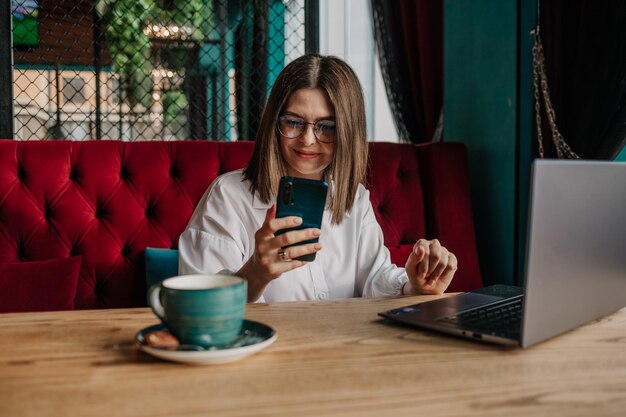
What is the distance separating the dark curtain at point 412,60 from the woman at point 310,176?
105cm

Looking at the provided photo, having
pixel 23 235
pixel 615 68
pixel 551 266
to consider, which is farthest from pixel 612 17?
pixel 23 235

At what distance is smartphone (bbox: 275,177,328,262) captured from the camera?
981mm

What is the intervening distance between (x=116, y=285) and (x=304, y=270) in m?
0.63

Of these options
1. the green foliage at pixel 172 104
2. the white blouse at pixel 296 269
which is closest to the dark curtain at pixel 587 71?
the white blouse at pixel 296 269

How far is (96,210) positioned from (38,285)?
288 millimetres

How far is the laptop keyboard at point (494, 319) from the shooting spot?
2.66ft

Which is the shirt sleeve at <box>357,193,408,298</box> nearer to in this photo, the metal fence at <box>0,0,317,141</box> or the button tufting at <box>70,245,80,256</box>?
the button tufting at <box>70,245,80,256</box>

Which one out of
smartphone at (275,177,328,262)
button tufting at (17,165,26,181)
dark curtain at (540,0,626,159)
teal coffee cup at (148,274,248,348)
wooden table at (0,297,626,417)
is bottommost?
wooden table at (0,297,626,417)

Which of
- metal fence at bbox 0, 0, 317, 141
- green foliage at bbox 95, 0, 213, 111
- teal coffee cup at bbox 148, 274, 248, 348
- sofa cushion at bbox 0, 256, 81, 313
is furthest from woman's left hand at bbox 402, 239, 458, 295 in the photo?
green foliage at bbox 95, 0, 213, 111

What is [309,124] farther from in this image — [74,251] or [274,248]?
[74,251]

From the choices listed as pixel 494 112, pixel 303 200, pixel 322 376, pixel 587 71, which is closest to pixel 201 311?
pixel 322 376

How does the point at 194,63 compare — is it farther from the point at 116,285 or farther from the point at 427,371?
the point at 427,371

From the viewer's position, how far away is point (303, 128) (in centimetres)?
140

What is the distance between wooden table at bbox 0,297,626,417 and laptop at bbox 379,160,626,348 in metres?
0.03
